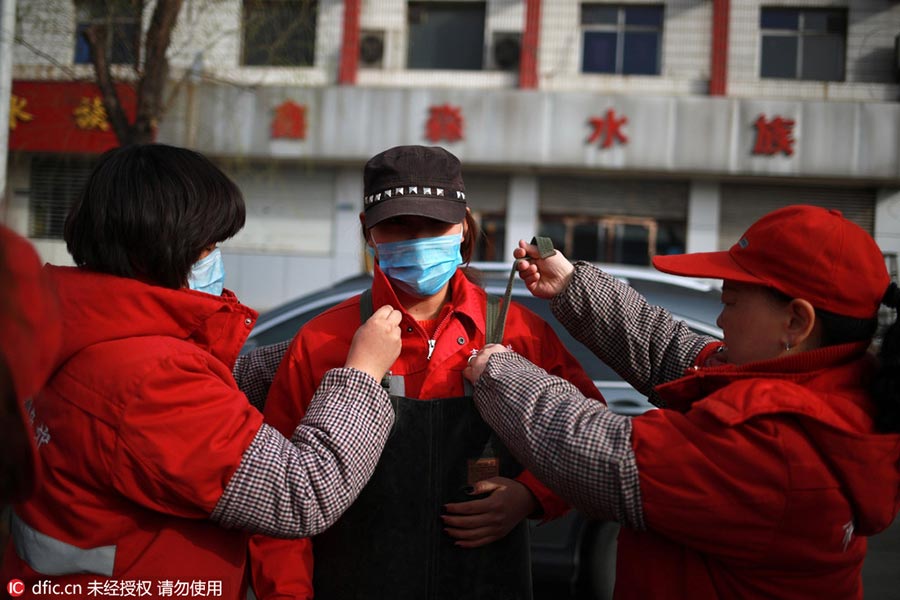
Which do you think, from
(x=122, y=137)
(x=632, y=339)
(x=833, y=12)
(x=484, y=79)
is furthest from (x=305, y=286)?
(x=632, y=339)

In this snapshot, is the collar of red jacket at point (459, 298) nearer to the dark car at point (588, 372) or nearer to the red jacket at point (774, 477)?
the red jacket at point (774, 477)

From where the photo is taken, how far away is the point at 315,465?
148 cm

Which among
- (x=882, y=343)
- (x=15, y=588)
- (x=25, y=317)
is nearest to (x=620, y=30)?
(x=882, y=343)

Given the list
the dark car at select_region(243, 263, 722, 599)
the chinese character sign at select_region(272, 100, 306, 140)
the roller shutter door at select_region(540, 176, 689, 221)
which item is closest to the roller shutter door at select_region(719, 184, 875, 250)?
the roller shutter door at select_region(540, 176, 689, 221)

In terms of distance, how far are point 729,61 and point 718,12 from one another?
0.87 m

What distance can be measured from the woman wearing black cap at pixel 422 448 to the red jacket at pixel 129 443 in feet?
0.95

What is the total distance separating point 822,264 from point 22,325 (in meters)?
1.37

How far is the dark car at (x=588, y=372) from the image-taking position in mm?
3635

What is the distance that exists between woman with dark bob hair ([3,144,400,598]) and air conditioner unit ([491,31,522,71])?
12.9 m

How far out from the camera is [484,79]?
14.0 meters

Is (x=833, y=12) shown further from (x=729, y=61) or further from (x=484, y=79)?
(x=484, y=79)

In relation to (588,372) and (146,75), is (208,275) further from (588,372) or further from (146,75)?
(146,75)

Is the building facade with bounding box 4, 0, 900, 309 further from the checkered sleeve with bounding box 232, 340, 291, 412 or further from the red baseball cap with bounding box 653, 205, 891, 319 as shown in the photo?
the red baseball cap with bounding box 653, 205, 891, 319

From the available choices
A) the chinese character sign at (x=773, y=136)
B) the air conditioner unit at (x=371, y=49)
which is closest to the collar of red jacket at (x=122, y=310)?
the chinese character sign at (x=773, y=136)
